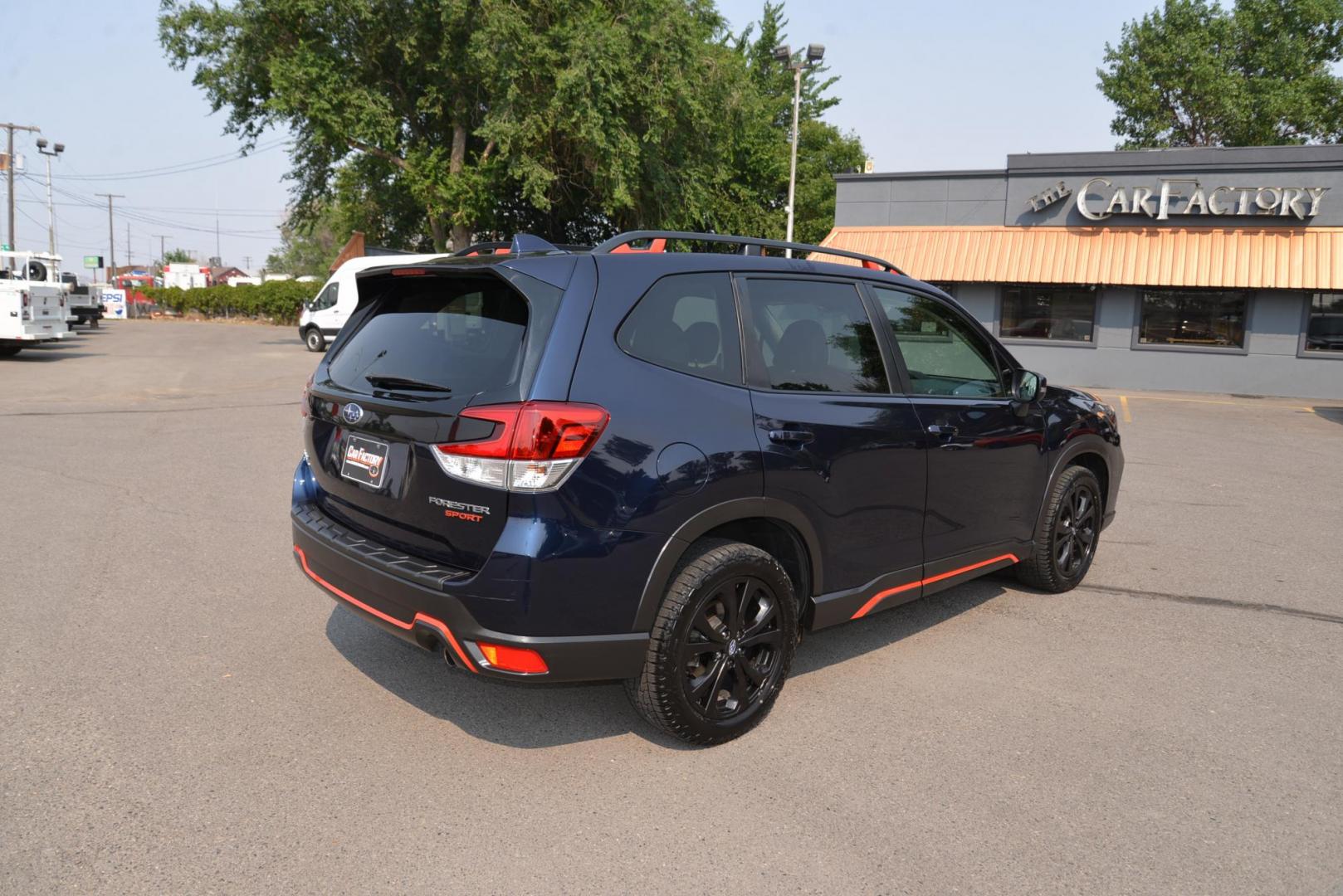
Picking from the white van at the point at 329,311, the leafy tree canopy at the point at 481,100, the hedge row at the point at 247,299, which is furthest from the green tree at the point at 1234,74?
the hedge row at the point at 247,299

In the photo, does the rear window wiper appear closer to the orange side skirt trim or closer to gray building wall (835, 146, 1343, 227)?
the orange side skirt trim

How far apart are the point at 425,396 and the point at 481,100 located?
84.0ft

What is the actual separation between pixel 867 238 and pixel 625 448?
880 inches

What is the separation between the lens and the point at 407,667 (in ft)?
13.9

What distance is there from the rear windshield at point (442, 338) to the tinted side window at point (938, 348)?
6.12 ft

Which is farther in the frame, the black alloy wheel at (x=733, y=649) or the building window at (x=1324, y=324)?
the building window at (x=1324, y=324)

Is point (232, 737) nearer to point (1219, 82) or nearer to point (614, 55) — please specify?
point (614, 55)

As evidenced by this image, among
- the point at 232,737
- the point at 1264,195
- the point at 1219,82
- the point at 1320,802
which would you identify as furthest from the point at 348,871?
the point at 1219,82

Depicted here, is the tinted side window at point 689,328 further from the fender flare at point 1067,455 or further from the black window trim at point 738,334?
the fender flare at point 1067,455

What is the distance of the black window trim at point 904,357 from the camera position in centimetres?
432

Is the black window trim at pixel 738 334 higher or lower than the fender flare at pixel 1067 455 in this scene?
higher

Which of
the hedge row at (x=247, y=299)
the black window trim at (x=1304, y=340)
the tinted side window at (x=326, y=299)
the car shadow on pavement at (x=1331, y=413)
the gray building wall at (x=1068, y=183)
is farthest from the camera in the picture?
the hedge row at (x=247, y=299)

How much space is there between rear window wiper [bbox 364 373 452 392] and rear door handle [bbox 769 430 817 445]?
119 cm

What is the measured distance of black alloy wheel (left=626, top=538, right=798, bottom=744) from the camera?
10.9 ft
